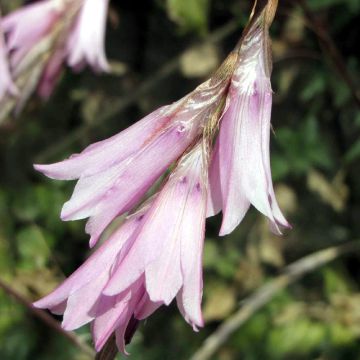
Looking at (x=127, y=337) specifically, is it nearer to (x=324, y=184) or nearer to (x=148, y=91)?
(x=324, y=184)

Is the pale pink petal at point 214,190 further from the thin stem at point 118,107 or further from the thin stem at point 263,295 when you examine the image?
the thin stem at point 118,107

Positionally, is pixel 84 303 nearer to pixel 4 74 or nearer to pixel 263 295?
pixel 4 74

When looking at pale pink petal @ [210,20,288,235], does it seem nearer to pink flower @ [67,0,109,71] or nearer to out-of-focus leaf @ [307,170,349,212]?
pink flower @ [67,0,109,71]

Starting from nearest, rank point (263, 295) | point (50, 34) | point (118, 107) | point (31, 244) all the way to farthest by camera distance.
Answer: point (50, 34) → point (263, 295) → point (31, 244) → point (118, 107)

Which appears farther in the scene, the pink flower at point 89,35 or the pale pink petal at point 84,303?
the pink flower at point 89,35

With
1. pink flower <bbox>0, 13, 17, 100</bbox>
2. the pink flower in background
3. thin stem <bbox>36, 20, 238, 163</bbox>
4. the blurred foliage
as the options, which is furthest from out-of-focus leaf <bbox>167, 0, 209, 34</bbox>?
pink flower <bbox>0, 13, 17, 100</bbox>

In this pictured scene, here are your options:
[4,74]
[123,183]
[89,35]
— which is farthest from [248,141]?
[89,35]

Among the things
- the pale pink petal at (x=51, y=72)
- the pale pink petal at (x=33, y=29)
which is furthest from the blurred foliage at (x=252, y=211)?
the pale pink petal at (x=33, y=29)
